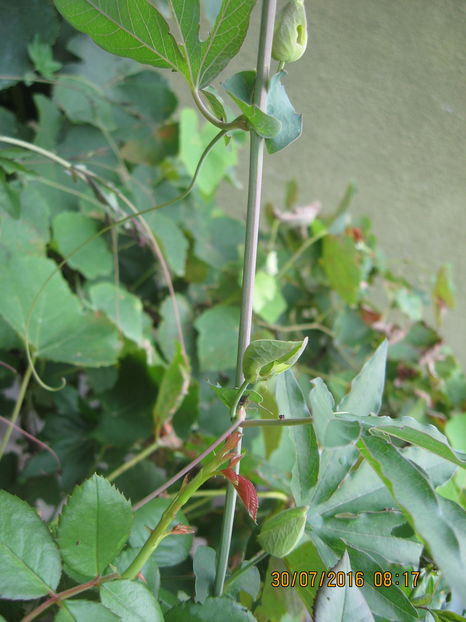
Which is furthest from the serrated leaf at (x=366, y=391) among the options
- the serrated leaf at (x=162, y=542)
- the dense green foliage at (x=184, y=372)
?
the serrated leaf at (x=162, y=542)

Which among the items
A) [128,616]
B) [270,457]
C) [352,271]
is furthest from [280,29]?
[352,271]

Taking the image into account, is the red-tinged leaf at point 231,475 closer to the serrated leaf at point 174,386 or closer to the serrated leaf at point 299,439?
the serrated leaf at point 299,439

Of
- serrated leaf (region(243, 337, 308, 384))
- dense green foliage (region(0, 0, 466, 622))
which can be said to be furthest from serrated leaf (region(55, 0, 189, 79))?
serrated leaf (region(243, 337, 308, 384))

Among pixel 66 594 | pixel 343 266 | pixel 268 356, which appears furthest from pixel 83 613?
pixel 343 266

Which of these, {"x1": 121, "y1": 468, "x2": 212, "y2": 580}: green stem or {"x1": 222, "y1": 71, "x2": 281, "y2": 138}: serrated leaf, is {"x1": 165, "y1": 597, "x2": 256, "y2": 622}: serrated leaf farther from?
{"x1": 222, "y1": 71, "x2": 281, "y2": 138}: serrated leaf

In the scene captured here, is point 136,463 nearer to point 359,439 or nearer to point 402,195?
point 359,439

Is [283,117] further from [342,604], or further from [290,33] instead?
[342,604]
